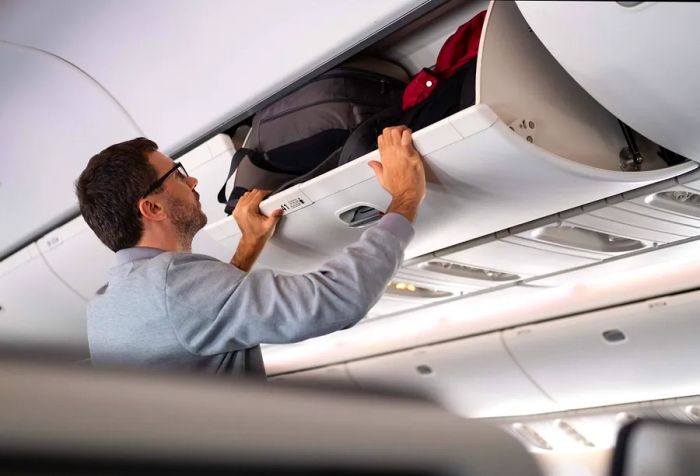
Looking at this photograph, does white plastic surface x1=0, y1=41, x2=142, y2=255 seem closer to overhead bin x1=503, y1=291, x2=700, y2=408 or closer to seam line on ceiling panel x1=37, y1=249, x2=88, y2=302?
seam line on ceiling panel x1=37, y1=249, x2=88, y2=302

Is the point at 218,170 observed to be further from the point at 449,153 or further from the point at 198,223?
the point at 449,153

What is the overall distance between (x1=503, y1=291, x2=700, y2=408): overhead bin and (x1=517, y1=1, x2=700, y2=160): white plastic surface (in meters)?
2.34

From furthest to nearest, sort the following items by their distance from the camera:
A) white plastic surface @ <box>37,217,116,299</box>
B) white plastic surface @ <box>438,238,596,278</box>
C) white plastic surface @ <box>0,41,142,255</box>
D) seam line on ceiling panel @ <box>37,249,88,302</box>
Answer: seam line on ceiling panel @ <box>37,249,88,302</box> → white plastic surface @ <box>37,217,116,299</box> → white plastic surface @ <box>438,238,596,278</box> → white plastic surface @ <box>0,41,142,255</box>

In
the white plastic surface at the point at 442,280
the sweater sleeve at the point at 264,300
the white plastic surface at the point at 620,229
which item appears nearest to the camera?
the sweater sleeve at the point at 264,300

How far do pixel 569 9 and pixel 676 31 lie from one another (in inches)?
16.2

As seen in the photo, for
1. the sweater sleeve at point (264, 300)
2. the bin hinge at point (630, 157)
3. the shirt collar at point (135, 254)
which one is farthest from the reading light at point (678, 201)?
the shirt collar at point (135, 254)

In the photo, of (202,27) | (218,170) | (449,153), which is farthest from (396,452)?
(218,170)

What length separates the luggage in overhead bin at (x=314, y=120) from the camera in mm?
2582

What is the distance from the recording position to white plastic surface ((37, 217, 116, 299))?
13.3 feet

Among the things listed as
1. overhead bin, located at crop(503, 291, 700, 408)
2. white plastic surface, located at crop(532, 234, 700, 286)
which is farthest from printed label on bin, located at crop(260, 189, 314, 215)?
overhead bin, located at crop(503, 291, 700, 408)

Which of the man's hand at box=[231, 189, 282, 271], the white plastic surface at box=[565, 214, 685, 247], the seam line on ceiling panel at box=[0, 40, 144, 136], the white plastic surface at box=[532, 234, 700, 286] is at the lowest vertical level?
the white plastic surface at box=[532, 234, 700, 286]

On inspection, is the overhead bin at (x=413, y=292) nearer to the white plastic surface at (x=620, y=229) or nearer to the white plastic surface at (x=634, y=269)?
the white plastic surface at (x=634, y=269)

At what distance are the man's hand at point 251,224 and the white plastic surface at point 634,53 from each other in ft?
4.02

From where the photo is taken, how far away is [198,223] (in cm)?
237
